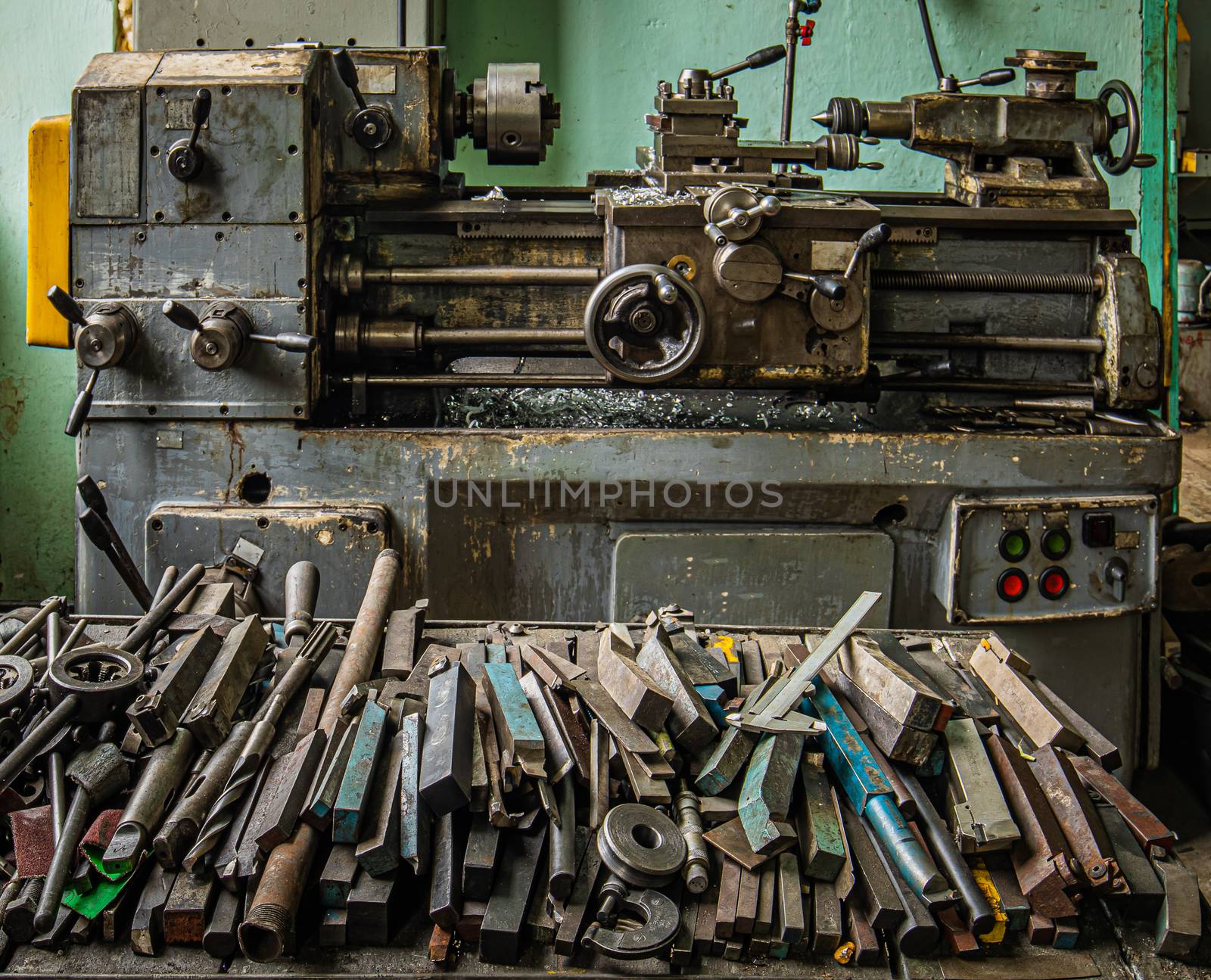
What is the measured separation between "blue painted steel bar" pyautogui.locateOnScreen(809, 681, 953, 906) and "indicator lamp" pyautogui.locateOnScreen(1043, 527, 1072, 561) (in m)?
0.95

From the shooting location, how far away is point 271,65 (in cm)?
204

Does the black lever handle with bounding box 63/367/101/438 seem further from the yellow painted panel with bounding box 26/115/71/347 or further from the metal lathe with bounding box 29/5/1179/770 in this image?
the yellow painted panel with bounding box 26/115/71/347

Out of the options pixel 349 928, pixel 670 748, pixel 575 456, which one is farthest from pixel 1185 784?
pixel 349 928

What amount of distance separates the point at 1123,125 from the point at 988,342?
594mm

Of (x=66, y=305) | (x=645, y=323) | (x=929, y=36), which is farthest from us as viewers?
(x=929, y=36)

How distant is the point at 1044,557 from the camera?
2117 millimetres

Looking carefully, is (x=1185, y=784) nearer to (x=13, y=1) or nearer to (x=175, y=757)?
(x=175, y=757)

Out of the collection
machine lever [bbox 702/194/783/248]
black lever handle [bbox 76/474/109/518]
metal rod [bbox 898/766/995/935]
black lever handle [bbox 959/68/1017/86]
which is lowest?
metal rod [bbox 898/766/995/935]

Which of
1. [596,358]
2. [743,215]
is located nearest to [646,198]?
[743,215]

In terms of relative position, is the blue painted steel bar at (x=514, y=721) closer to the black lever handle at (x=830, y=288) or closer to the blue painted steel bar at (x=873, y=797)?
the blue painted steel bar at (x=873, y=797)

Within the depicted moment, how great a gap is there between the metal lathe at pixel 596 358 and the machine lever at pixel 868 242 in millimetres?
11

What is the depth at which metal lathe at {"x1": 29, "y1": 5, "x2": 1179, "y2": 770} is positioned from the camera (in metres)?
2.02

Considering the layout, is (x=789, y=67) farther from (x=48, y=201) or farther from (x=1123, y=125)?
(x=48, y=201)

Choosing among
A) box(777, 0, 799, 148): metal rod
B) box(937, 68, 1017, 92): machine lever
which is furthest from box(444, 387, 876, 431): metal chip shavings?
box(937, 68, 1017, 92): machine lever
